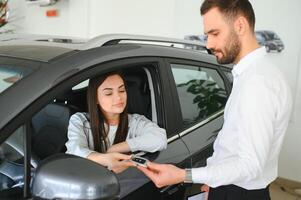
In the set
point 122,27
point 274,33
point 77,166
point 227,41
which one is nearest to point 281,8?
point 274,33

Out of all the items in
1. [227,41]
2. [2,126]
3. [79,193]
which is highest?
[227,41]

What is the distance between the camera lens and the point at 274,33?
355 cm

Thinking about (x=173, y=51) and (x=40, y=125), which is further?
(x=173, y=51)

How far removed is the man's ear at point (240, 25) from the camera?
1285mm

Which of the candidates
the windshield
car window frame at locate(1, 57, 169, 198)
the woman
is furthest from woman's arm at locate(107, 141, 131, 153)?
the windshield

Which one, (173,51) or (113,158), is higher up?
(173,51)

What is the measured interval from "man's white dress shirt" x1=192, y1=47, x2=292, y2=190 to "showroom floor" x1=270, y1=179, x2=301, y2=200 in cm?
243

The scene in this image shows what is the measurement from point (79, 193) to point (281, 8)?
316 cm

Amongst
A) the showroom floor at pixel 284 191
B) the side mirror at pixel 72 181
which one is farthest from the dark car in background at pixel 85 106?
the showroom floor at pixel 284 191

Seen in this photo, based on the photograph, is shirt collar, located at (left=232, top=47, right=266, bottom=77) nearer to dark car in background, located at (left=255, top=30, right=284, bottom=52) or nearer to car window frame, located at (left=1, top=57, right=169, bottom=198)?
car window frame, located at (left=1, top=57, right=169, bottom=198)

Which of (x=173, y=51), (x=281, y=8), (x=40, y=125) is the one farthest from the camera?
(x=281, y=8)

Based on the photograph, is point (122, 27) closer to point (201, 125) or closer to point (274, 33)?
point (274, 33)

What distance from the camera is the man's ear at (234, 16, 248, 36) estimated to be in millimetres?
1285

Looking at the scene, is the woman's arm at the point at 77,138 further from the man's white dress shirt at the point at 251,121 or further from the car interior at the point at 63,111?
the man's white dress shirt at the point at 251,121
